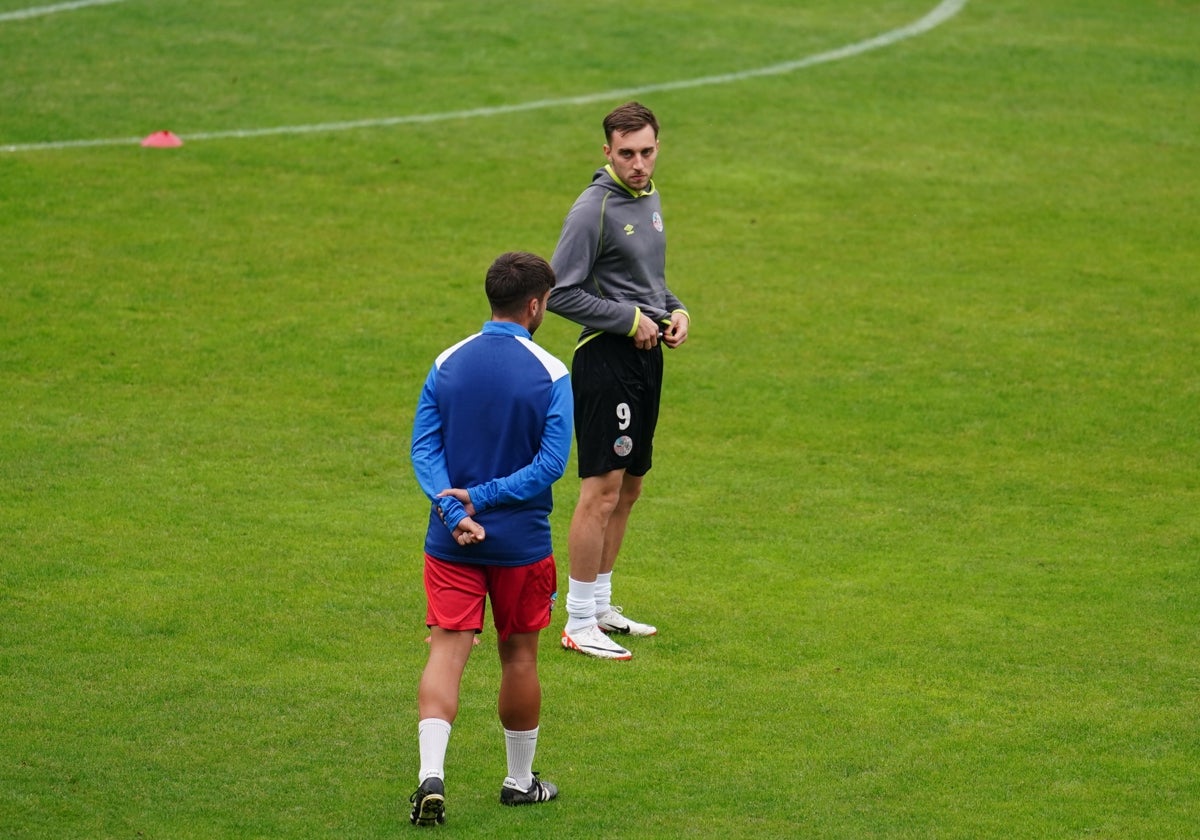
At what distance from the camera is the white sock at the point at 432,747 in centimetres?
560

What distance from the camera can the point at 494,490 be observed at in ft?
18.6

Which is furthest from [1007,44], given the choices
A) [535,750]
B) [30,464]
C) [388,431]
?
[535,750]

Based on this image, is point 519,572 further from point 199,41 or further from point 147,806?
point 199,41

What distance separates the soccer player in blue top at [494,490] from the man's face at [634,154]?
67.5 inches

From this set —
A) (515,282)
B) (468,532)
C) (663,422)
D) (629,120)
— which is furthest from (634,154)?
(663,422)

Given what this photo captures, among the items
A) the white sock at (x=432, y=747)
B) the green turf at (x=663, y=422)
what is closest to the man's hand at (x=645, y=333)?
the green turf at (x=663, y=422)

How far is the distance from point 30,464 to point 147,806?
15.2 feet

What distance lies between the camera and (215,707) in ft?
22.0

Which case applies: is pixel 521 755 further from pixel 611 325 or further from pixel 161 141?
pixel 161 141

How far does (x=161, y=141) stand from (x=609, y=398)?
11169 mm

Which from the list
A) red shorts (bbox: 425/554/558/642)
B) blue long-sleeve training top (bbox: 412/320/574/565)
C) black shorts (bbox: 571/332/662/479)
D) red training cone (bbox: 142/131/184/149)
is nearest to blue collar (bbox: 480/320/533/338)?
blue long-sleeve training top (bbox: 412/320/574/565)

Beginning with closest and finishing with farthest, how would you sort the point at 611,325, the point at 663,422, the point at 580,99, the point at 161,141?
the point at 611,325 → the point at 663,422 → the point at 161,141 → the point at 580,99

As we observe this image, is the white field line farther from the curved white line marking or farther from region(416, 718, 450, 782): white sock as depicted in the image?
region(416, 718, 450, 782): white sock

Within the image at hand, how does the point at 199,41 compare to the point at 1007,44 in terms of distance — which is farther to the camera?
the point at 1007,44
